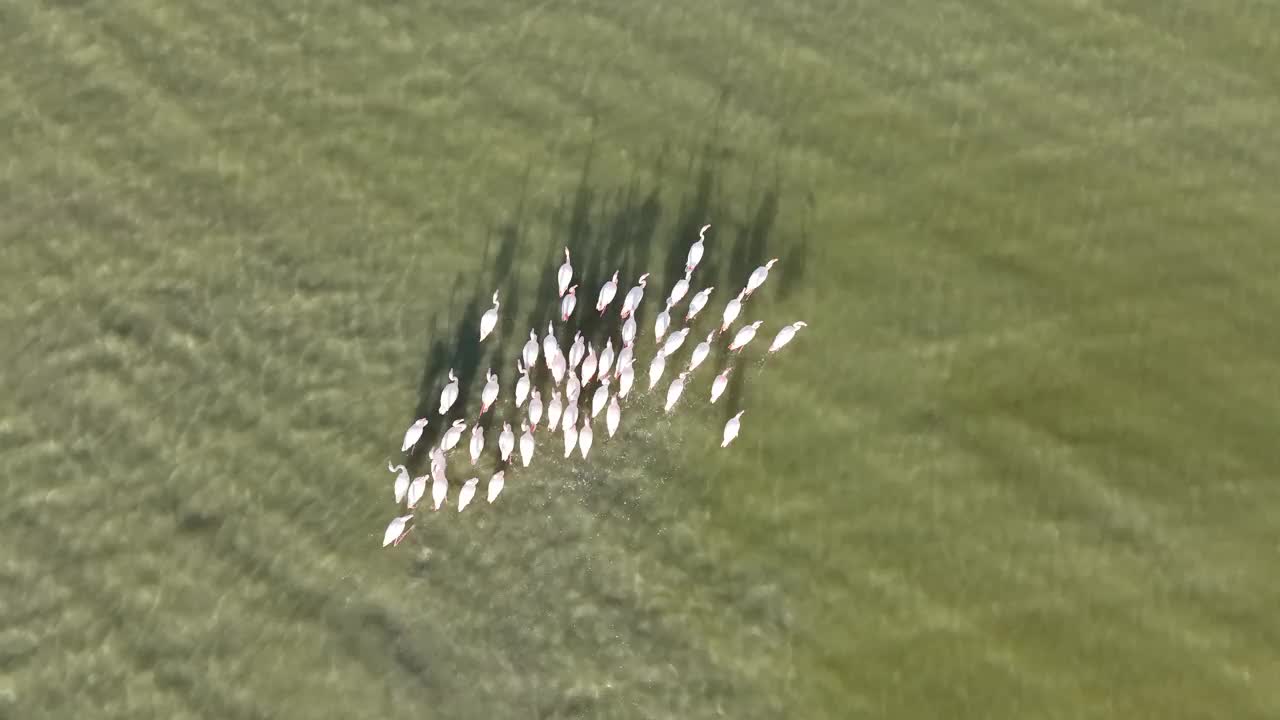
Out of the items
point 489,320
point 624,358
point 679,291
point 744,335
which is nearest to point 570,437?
point 624,358

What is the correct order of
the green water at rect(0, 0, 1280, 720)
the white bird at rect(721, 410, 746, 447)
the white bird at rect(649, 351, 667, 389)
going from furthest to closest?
the white bird at rect(649, 351, 667, 389) → the white bird at rect(721, 410, 746, 447) → the green water at rect(0, 0, 1280, 720)

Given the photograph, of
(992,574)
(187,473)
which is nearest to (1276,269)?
(992,574)

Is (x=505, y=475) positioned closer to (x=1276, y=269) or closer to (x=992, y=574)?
(x=992, y=574)

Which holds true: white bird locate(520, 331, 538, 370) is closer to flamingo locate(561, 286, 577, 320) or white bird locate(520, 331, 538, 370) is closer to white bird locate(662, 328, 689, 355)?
flamingo locate(561, 286, 577, 320)

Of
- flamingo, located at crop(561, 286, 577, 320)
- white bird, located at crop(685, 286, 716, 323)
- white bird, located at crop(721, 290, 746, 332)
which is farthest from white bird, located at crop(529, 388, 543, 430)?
white bird, located at crop(721, 290, 746, 332)

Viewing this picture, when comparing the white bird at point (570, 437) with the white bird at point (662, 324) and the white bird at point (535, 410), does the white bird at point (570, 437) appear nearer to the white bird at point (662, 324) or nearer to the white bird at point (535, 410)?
the white bird at point (535, 410)

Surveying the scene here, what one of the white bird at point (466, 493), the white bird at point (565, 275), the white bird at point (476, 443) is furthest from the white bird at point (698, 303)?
the white bird at point (466, 493)
